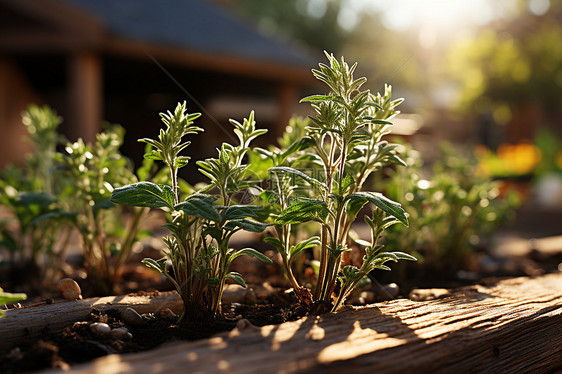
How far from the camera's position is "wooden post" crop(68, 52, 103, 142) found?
7340 millimetres

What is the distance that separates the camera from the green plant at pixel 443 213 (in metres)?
2.62

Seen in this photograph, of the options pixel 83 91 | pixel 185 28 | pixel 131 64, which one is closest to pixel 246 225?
pixel 83 91

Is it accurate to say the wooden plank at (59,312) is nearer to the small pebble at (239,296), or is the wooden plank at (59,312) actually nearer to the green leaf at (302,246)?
the small pebble at (239,296)

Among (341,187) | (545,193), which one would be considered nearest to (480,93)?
(545,193)

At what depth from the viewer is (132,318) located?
5.61ft

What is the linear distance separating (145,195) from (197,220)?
0.57 feet

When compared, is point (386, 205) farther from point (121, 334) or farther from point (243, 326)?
point (121, 334)

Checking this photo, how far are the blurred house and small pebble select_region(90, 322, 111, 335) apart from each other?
11.2 feet

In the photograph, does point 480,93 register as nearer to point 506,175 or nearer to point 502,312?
point 506,175

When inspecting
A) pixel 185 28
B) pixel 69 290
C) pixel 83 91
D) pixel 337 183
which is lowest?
pixel 69 290

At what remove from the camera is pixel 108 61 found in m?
9.46

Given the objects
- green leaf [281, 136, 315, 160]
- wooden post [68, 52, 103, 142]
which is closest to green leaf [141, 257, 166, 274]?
green leaf [281, 136, 315, 160]

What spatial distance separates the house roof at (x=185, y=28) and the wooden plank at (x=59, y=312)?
596 centimetres

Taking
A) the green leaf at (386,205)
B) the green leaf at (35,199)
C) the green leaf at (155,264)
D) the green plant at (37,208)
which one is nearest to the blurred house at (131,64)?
the green plant at (37,208)
